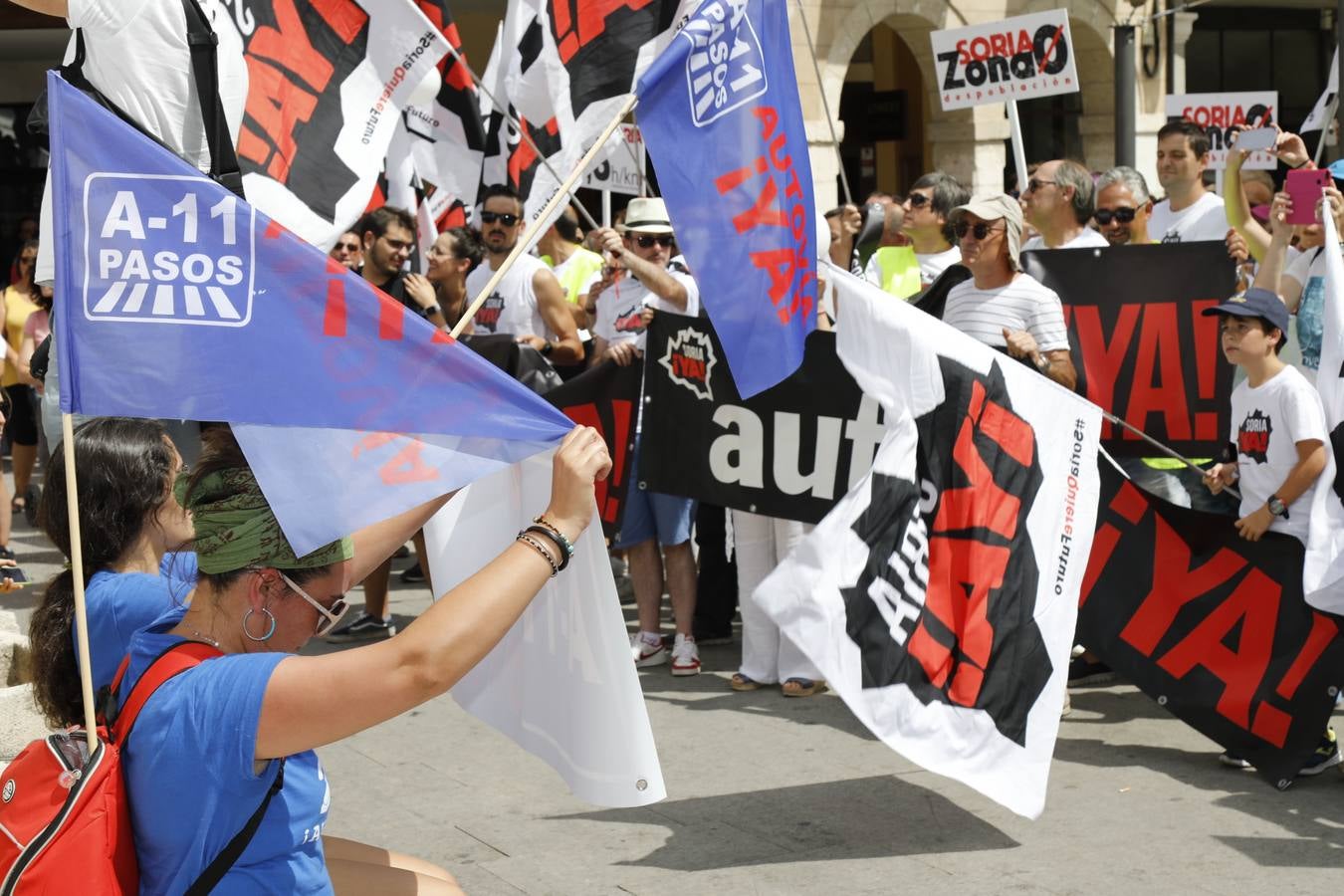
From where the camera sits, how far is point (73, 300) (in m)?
2.67

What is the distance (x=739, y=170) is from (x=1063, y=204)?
355cm

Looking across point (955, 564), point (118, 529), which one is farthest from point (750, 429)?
point (118, 529)

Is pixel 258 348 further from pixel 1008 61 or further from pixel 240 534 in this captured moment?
pixel 1008 61

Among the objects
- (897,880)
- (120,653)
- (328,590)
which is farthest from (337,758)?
(328,590)

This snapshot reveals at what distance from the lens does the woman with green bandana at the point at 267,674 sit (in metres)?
2.45

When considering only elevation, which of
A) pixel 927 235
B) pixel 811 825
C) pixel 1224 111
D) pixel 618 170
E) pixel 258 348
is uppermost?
pixel 1224 111

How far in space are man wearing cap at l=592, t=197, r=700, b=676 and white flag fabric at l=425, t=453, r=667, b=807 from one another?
364 cm

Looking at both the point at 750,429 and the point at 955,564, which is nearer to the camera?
the point at 955,564

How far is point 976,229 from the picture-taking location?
6.48 metres

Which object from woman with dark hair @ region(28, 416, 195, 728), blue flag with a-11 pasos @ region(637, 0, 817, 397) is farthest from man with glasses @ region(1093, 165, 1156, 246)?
woman with dark hair @ region(28, 416, 195, 728)

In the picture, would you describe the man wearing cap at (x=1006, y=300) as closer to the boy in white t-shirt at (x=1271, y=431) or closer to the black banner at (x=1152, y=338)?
the black banner at (x=1152, y=338)

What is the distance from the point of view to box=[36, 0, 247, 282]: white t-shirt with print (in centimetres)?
462

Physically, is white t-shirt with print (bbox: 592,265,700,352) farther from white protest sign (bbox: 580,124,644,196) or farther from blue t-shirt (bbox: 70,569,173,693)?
blue t-shirt (bbox: 70,569,173,693)

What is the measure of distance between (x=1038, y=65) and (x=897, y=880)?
276 inches
